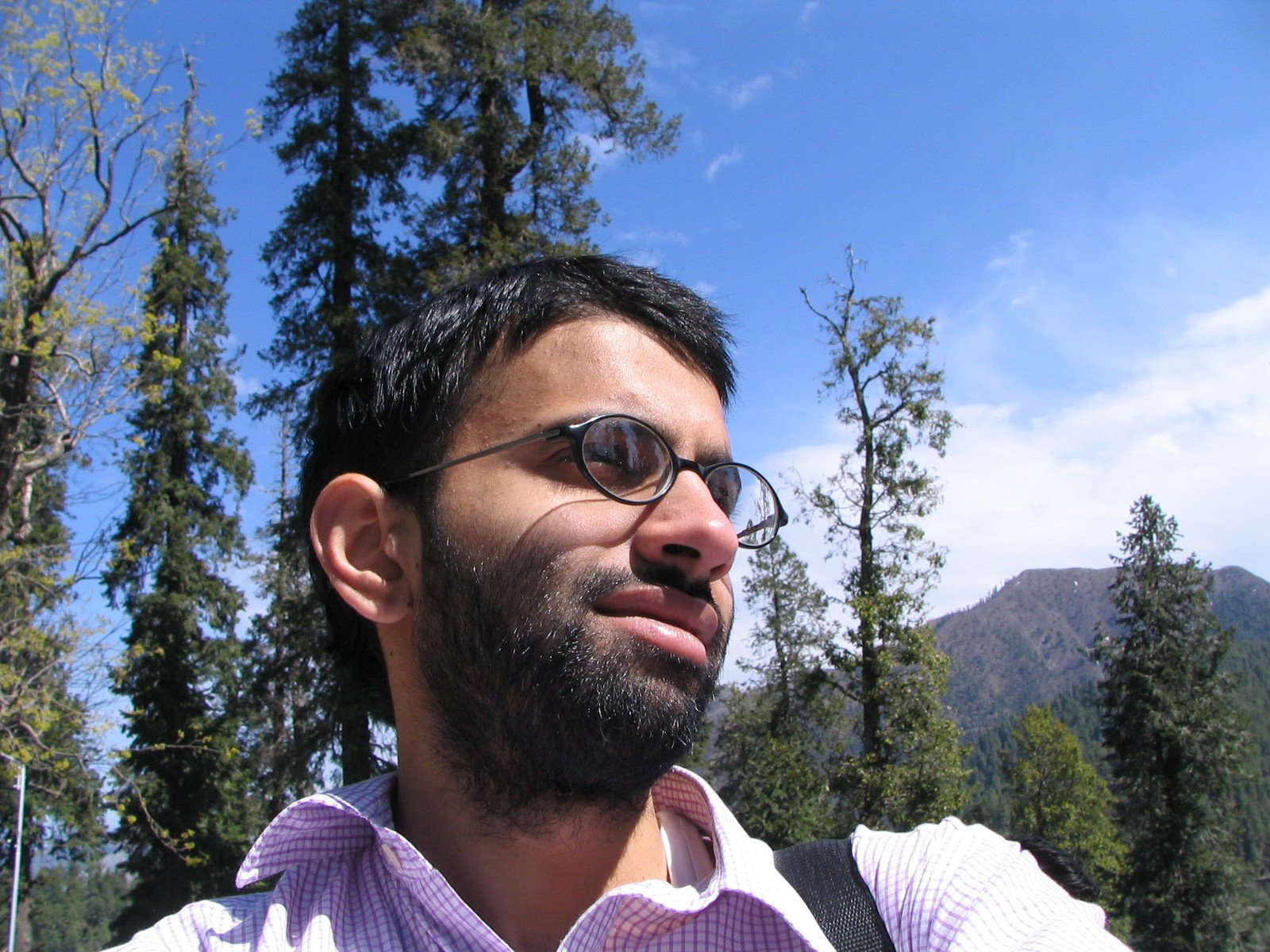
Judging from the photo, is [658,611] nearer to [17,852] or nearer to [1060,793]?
[17,852]

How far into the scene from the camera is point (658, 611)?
4.91 feet

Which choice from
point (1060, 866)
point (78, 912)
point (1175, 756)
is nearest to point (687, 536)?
point (1060, 866)

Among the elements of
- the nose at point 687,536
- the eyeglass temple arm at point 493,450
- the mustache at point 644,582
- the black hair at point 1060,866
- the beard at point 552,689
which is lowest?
the black hair at point 1060,866

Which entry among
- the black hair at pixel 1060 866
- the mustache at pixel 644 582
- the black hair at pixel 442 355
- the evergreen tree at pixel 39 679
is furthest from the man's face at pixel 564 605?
the evergreen tree at pixel 39 679

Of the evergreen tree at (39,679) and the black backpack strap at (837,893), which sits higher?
the evergreen tree at (39,679)

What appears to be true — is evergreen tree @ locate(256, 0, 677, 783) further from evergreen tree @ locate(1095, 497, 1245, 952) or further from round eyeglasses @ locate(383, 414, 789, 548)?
A: evergreen tree @ locate(1095, 497, 1245, 952)

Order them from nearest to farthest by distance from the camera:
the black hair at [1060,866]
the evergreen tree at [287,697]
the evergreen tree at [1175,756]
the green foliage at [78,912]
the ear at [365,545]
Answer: the ear at [365,545]
the black hair at [1060,866]
the evergreen tree at [287,697]
the evergreen tree at [1175,756]
the green foliage at [78,912]

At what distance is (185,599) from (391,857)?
2347cm

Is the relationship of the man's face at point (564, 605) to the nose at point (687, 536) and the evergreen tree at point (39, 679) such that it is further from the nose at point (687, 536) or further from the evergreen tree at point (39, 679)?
the evergreen tree at point (39, 679)

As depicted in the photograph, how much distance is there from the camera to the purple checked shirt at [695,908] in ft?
4.44

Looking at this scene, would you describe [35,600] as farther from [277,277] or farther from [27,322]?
[277,277]

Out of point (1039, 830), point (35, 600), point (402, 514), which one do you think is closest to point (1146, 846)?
point (1039, 830)

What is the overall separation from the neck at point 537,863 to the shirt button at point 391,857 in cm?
12

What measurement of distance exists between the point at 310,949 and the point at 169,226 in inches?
994
